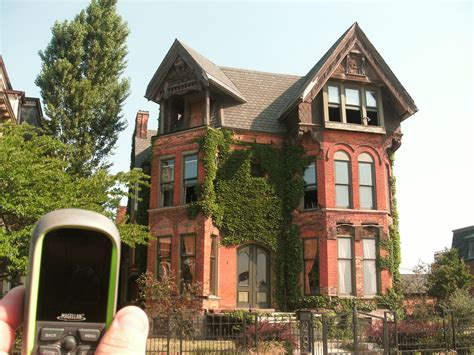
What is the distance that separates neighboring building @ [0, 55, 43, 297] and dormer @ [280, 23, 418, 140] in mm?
12466

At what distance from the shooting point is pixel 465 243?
48.8 metres

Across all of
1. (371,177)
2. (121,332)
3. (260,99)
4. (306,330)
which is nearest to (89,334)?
(121,332)

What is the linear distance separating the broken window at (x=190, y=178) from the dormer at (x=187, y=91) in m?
1.84

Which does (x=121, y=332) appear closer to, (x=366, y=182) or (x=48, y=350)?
(x=48, y=350)

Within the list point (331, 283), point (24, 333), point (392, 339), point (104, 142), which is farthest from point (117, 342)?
point (104, 142)

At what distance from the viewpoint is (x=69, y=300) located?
229 cm

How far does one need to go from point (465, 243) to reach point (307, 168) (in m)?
30.9

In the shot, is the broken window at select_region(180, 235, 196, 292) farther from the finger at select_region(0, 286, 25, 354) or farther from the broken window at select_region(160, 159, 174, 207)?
the finger at select_region(0, 286, 25, 354)

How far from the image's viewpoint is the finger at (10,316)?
73.7 inches

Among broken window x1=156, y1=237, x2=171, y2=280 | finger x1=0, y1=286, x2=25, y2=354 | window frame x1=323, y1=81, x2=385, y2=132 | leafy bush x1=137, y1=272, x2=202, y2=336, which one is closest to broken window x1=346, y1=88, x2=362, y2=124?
window frame x1=323, y1=81, x2=385, y2=132

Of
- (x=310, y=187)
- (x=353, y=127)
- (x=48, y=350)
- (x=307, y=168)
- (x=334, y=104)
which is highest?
(x=334, y=104)

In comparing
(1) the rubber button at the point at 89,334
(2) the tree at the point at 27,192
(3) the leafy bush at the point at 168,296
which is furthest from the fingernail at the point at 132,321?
(3) the leafy bush at the point at 168,296

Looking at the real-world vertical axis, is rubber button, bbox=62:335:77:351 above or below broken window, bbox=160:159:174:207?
below

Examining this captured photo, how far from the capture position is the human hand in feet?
6.29
